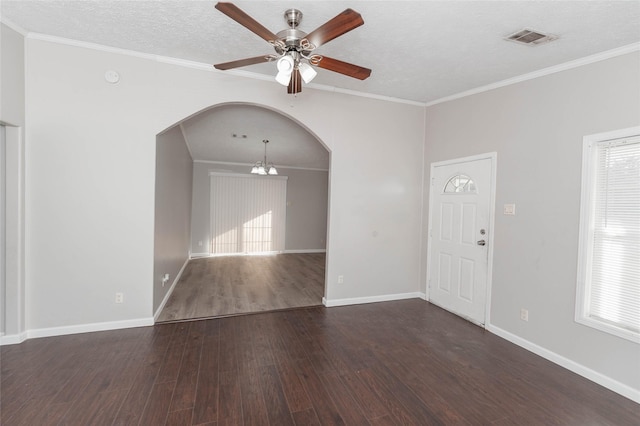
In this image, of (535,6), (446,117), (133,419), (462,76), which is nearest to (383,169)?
(446,117)

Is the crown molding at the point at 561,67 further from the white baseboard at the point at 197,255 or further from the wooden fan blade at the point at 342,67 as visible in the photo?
the white baseboard at the point at 197,255

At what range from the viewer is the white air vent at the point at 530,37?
2.32 meters

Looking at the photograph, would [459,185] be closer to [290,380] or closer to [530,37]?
[530,37]

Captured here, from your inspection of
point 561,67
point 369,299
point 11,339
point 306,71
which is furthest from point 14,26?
point 561,67

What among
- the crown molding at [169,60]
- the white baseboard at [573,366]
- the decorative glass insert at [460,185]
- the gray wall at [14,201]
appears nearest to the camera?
the white baseboard at [573,366]

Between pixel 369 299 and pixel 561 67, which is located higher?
pixel 561 67

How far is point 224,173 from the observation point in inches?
306

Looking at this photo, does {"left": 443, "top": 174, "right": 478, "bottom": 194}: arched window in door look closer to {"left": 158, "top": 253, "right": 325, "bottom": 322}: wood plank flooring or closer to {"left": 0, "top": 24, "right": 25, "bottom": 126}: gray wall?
{"left": 158, "top": 253, "right": 325, "bottom": 322}: wood plank flooring

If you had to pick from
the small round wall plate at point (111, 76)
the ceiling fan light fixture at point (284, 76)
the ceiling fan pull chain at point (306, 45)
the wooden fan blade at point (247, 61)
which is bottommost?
the ceiling fan light fixture at point (284, 76)

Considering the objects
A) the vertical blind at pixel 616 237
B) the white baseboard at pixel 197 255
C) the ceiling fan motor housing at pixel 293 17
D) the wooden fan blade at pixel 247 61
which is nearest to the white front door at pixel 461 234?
the vertical blind at pixel 616 237

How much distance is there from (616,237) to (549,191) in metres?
0.65

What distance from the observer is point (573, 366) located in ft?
8.49

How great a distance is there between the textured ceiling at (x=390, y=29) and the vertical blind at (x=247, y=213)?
5006 millimetres

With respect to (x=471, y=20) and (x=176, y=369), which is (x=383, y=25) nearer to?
(x=471, y=20)
